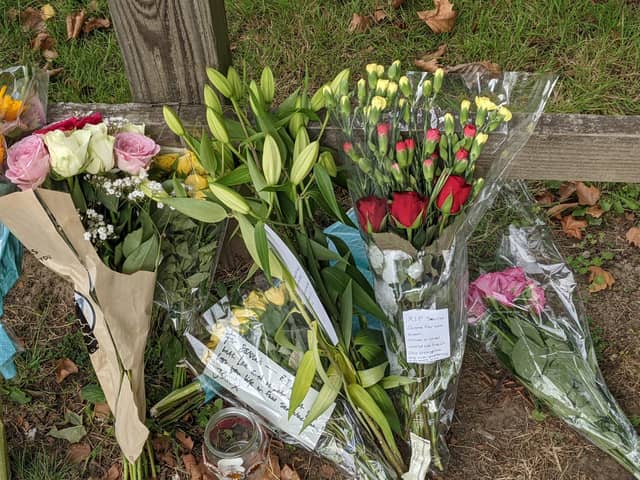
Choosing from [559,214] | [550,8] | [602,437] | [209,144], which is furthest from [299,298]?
[550,8]

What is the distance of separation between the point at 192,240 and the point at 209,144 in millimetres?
303

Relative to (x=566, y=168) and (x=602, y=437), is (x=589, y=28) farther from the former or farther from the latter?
(x=602, y=437)

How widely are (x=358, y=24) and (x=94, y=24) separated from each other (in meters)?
1.01

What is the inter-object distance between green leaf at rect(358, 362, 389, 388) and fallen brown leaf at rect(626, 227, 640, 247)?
1.00 meters

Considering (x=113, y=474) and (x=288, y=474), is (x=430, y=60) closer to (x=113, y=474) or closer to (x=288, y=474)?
(x=288, y=474)

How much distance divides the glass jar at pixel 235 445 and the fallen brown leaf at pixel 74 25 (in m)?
1.68

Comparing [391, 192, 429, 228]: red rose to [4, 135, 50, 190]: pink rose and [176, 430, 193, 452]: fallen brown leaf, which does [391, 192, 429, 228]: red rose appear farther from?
[176, 430, 193, 452]: fallen brown leaf

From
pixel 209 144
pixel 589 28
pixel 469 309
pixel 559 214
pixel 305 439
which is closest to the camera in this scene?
pixel 209 144

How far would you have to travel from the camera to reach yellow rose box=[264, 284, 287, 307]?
4.83 feet

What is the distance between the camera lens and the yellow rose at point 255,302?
1.53 metres

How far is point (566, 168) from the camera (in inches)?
61.9

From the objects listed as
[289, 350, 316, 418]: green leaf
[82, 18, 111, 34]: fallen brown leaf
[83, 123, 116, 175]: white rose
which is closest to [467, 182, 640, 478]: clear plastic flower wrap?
[289, 350, 316, 418]: green leaf

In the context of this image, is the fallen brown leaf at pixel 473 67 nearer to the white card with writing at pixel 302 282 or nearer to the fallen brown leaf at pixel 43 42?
the white card with writing at pixel 302 282

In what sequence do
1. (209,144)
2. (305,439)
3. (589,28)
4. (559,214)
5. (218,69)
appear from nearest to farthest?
1. (209,144)
2. (218,69)
3. (305,439)
4. (559,214)
5. (589,28)
